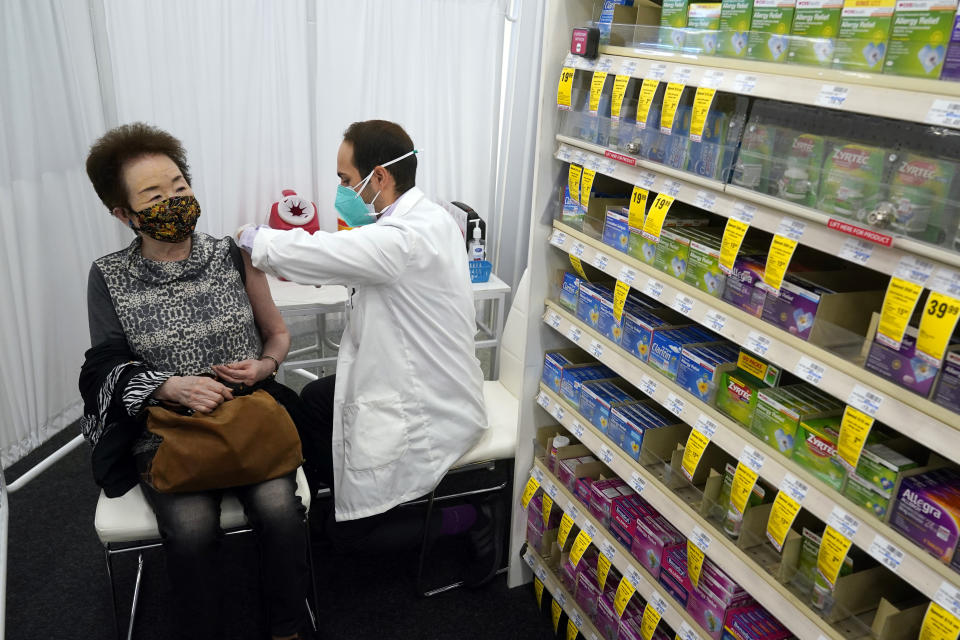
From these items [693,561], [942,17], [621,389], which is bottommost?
[693,561]

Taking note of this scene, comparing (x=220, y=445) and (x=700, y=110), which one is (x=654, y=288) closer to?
(x=700, y=110)

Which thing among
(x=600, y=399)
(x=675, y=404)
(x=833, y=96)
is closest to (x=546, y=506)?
(x=600, y=399)

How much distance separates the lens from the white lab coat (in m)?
2.01

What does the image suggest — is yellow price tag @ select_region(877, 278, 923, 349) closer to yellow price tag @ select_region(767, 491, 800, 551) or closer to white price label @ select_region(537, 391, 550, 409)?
yellow price tag @ select_region(767, 491, 800, 551)

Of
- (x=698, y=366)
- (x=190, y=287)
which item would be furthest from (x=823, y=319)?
(x=190, y=287)

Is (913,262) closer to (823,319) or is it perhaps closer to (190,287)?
(823,319)

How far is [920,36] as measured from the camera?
1100mm

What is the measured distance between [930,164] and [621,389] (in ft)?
3.66

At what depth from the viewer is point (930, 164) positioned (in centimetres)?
113

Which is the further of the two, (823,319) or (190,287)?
(190,287)

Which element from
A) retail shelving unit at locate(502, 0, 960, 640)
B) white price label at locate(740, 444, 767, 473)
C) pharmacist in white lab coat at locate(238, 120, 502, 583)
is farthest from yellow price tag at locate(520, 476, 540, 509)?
white price label at locate(740, 444, 767, 473)

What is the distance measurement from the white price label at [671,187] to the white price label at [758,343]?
1.18 ft

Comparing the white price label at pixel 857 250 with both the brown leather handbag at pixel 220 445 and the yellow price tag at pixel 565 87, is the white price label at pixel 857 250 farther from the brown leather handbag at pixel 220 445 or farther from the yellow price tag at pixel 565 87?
the brown leather handbag at pixel 220 445

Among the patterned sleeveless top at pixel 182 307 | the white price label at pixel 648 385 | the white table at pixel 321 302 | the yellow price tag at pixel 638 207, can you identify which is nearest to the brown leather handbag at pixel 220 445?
the patterned sleeveless top at pixel 182 307
